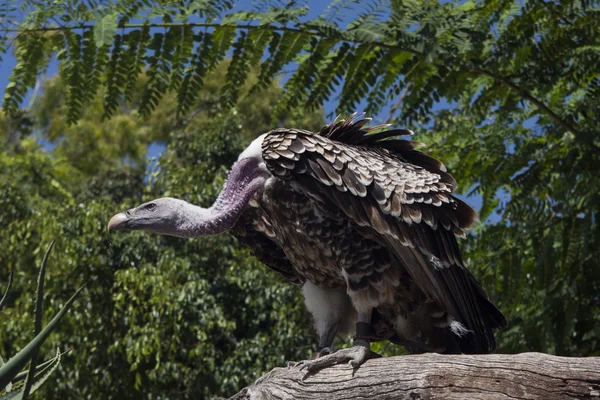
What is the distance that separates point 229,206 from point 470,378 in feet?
4.91

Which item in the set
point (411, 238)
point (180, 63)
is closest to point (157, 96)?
point (180, 63)

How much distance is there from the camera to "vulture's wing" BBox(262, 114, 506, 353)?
345cm

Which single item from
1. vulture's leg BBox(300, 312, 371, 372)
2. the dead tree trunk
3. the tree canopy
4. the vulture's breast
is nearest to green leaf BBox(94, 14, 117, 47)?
the tree canopy

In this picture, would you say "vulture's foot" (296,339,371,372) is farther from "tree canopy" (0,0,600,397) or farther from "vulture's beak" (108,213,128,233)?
"tree canopy" (0,0,600,397)

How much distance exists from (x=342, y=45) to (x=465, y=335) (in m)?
2.03

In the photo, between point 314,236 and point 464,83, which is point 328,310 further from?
point 464,83

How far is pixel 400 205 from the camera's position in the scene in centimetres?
348

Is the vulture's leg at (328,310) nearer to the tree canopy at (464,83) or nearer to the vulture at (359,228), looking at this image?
the vulture at (359,228)

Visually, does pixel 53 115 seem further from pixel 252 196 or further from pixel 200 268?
pixel 252 196

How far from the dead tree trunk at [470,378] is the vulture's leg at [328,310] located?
0.64 metres

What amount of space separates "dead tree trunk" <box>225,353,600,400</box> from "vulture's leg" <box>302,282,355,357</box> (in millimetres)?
Answer: 635

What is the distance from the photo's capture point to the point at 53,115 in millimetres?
25688

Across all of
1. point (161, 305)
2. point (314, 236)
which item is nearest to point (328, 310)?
point (314, 236)

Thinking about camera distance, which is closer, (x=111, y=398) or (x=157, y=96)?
(x=157, y=96)
